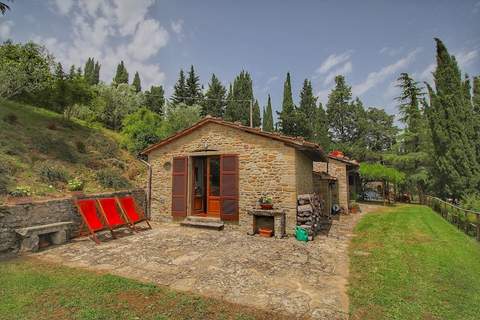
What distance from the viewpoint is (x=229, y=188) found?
907 cm

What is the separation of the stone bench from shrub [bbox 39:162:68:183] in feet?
9.90

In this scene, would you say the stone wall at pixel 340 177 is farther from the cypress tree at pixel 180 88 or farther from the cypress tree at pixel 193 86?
the cypress tree at pixel 180 88

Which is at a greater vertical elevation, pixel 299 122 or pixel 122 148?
pixel 299 122

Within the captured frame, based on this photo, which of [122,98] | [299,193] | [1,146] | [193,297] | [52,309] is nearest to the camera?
[52,309]

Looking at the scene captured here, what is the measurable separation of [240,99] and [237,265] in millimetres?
33308

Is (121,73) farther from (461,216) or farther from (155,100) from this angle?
(461,216)

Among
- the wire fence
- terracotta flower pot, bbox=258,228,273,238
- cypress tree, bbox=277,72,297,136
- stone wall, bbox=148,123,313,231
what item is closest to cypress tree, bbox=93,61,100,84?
cypress tree, bbox=277,72,297,136

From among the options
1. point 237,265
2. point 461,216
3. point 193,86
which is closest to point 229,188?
point 237,265

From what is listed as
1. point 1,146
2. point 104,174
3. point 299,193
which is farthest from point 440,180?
point 1,146

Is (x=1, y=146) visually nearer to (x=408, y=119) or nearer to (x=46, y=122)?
(x=46, y=122)

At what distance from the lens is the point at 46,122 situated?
1529 cm

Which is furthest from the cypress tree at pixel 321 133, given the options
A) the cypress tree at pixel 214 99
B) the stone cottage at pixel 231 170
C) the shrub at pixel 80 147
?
the shrub at pixel 80 147

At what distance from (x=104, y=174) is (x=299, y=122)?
27.8 m

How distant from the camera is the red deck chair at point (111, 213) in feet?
24.8
